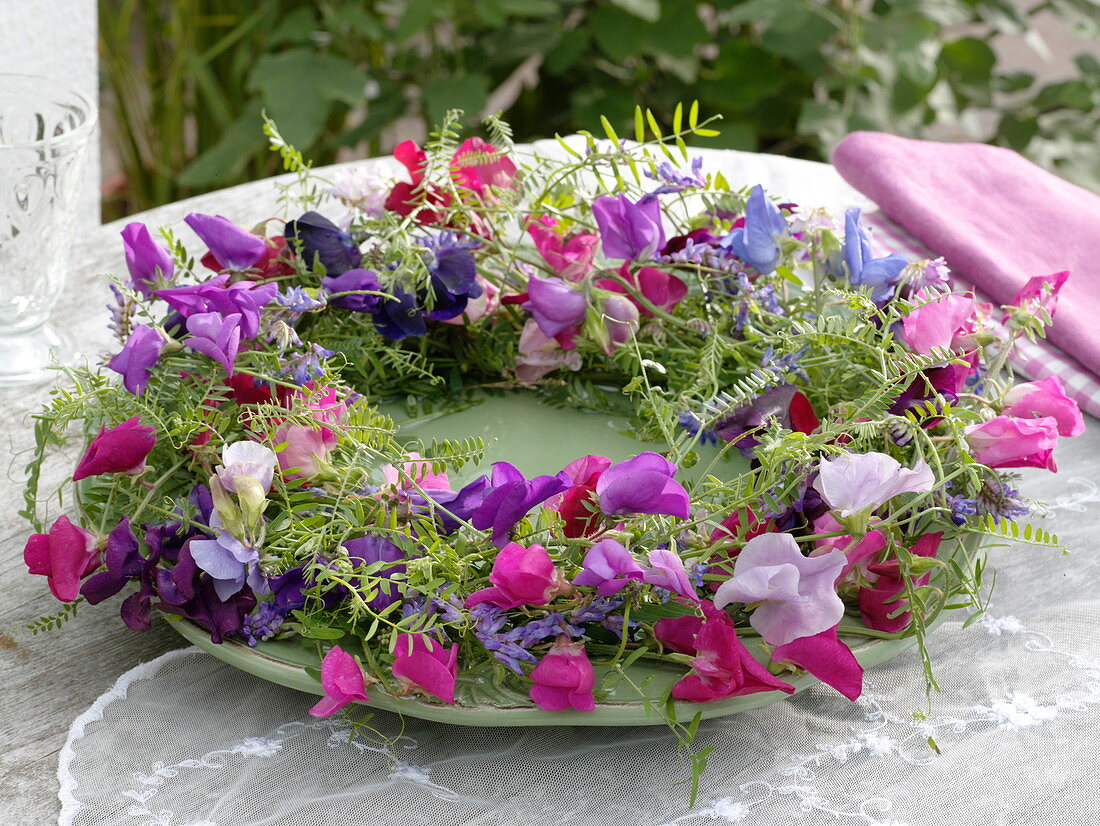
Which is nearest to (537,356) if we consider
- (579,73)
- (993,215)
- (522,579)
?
(522,579)

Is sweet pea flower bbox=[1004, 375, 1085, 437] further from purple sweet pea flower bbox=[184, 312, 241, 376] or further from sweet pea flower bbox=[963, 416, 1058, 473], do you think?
purple sweet pea flower bbox=[184, 312, 241, 376]

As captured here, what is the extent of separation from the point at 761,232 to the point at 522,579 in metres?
0.28

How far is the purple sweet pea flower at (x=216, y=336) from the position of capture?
541mm

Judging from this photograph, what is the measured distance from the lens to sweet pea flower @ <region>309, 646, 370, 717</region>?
46 cm

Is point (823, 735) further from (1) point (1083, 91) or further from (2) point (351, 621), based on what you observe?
(1) point (1083, 91)

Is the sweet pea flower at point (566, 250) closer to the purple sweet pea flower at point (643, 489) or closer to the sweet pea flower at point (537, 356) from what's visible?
the sweet pea flower at point (537, 356)

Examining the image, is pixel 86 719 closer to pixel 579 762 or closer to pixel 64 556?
pixel 64 556

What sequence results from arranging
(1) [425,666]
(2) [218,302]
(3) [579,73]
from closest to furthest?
1. (1) [425,666]
2. (2) [218,302]
3. (3) [579,73]

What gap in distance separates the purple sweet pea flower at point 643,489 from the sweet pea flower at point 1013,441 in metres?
0.17

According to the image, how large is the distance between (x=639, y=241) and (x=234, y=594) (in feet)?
1.00

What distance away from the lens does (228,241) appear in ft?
2.15

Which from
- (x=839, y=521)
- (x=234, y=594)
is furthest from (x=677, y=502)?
(x=234, y=594)

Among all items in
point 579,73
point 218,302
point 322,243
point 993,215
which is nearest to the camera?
point 218,302

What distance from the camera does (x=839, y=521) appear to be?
0.49m
